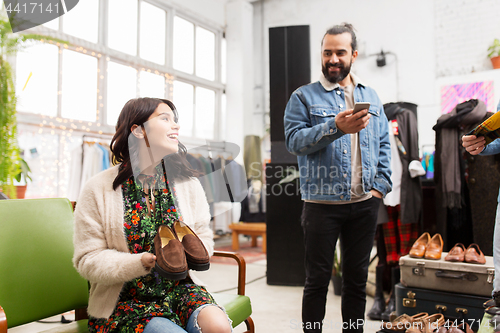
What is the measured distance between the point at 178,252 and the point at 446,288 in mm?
1672

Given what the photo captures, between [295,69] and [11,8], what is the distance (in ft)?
8.14

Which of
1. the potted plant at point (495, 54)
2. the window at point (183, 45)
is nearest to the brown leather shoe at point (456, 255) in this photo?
the potted plant at point (495, 54)

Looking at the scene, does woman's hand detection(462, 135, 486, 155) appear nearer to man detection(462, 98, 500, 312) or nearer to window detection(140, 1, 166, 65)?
man detection(462, 98, 500, 312)

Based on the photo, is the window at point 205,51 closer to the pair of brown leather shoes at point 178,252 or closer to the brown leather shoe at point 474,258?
the brown leather shoe at point 474,258

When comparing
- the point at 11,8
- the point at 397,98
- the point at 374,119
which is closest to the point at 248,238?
the point at 397,98

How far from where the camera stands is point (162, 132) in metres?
1.11

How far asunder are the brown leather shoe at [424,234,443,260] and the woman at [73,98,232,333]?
1.47 meters

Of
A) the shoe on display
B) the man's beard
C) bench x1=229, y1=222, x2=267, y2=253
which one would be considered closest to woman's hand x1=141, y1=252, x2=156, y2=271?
the man's beard

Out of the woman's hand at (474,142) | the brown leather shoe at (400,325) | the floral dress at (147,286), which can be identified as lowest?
the brown leather shoe at (400,325)

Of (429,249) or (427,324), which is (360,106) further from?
(429,249)

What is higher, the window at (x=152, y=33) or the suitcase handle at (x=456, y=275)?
the window at (x=152, y=33)

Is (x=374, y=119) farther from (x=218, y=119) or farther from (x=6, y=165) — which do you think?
(x=218, y=119)

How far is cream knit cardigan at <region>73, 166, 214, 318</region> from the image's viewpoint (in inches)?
39.6

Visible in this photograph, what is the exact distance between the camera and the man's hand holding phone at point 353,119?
1296 mm
